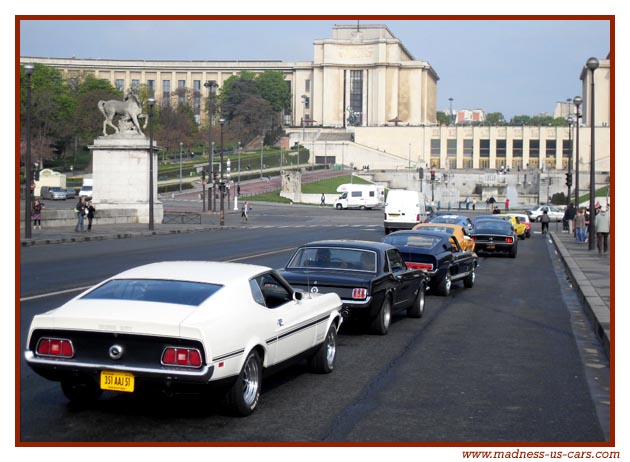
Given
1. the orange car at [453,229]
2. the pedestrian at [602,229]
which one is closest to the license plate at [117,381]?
the orange car at [453,229]

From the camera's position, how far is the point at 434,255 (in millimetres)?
19625

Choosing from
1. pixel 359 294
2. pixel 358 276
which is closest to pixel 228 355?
pixel 359 294

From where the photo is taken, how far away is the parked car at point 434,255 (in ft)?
64.1

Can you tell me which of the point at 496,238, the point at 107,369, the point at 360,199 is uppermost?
the point at 360,199

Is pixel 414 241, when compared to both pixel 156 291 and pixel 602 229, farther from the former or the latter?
pixel 602 229

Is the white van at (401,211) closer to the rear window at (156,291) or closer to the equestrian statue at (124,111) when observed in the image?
the equestrian statue at (124,111)

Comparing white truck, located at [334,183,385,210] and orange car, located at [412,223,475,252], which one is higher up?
white truck, located at [334,183,385,210]

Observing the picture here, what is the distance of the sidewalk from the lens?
15266mm

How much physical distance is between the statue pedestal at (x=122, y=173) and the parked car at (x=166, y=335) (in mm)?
43015

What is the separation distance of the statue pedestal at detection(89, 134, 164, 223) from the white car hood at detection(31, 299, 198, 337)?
1718 inches

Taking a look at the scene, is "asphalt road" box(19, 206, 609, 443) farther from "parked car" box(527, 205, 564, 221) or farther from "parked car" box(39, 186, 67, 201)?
"parked car" box(39, 186, 67, 201)

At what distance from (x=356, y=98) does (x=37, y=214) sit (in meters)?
143

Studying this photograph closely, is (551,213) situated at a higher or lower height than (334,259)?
higher

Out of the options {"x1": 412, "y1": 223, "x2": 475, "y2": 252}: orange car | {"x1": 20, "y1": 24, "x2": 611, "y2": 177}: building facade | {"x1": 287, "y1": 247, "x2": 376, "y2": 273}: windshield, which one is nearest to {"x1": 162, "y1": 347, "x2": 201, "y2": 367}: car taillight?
{"x1": 287, "y1": 247, "x2": 376, "y2": 273}: windshield
